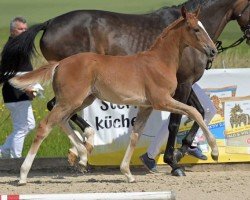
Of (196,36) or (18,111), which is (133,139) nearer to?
(196,36)

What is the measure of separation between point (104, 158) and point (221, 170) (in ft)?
4.50

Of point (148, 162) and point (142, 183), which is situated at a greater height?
point (142, 183)


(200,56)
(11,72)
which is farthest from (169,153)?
(11,72)

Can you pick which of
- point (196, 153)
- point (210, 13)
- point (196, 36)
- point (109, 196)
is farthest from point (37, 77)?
point (109, 196)

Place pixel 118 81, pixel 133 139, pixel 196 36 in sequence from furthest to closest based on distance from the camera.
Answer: pixel 133 139 < pixel 196 36 < pixel 118 81

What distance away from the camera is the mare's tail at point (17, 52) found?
34.0ft

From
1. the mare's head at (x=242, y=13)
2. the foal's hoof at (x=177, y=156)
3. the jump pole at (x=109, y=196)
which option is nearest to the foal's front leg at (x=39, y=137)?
the foal's hoof at (x=177, y=156)

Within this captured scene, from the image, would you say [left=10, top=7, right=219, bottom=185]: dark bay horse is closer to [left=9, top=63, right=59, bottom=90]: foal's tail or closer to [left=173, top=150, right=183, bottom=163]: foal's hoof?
[left=9, top=63, right=59, bottom=90]: foal's tail

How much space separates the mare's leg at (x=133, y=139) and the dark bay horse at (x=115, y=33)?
0.70 m

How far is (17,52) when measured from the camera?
1036cm

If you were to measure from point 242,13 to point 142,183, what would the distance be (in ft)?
8.17

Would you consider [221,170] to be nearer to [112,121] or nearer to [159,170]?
[159,170]

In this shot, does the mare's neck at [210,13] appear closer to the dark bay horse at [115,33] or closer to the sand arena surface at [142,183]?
the dark bay horse at [115,33]

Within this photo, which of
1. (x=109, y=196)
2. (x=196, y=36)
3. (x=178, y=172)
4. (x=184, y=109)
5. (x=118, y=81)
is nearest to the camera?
(x=109, y=196)
